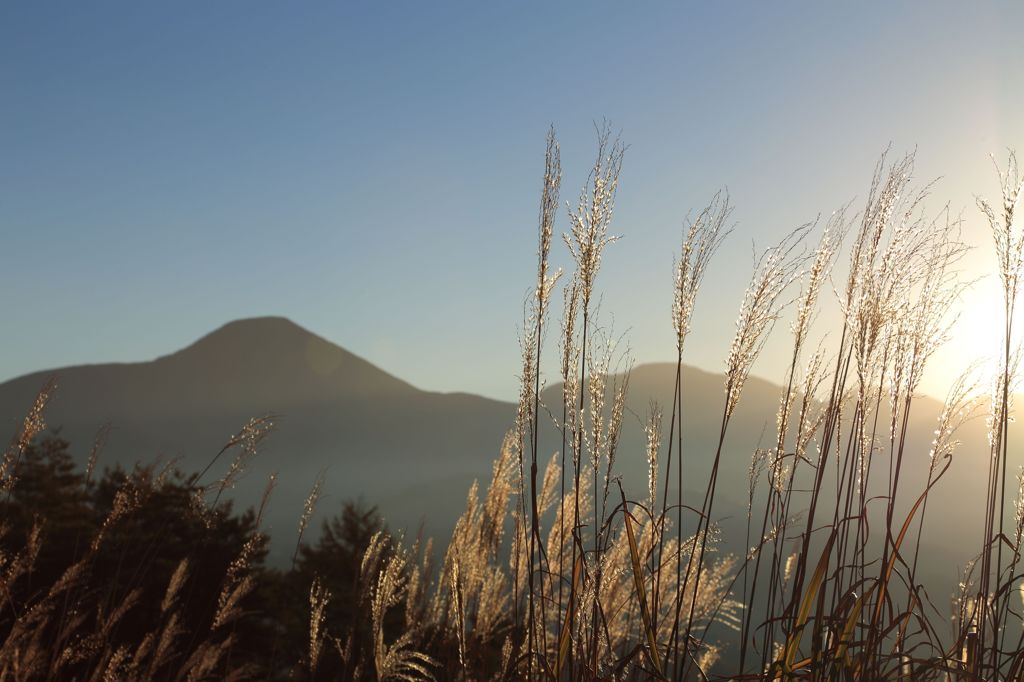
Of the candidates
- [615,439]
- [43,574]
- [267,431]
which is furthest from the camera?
[43,574]

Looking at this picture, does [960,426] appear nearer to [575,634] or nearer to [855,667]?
[855,667]

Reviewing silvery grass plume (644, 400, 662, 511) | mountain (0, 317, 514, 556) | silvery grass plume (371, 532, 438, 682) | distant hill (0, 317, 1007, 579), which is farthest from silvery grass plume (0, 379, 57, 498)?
mountain (0, 317, 514, 556)

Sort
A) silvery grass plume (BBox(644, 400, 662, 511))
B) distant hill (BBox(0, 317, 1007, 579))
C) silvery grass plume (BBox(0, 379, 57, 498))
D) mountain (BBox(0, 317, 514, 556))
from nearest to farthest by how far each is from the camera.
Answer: silvery grass plume (BBox(644, 400, 662, 511))
silvery grass plume (BBox(0, 379, 57, 498))
distant hill (BBox(0, 317, 1007, 579))
mountain (BBox(0, 317, 514, 556))

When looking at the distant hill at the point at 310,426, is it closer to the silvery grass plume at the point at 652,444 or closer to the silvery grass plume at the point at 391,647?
the silvery grass plume at the point at 391,647

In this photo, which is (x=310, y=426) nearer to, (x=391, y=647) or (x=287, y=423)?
(x=287, y=423)

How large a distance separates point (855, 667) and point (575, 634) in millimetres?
620

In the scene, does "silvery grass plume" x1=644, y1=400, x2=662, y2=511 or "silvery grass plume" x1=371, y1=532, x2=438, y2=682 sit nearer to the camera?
"silvery grass plume" x1=644, y1=400, x2=662, y2=511

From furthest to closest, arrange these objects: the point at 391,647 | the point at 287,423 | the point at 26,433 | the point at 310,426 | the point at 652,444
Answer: the point at 310,426 < the point at 287,423 < the point at 26,433 < the point at 391,647 < the point at 652,444

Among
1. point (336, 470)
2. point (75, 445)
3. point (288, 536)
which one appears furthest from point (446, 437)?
point (75, 445)

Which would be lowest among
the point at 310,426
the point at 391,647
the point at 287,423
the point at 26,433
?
the point at 310,426

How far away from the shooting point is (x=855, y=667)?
1702 mm

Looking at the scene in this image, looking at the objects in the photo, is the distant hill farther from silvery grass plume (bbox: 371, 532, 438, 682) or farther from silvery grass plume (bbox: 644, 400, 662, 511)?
silvery grass plume (bbox: 644, 400, 662, 511)

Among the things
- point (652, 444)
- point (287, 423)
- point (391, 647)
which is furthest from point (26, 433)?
point (287, 423)

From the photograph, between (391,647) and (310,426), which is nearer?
(391,647)
